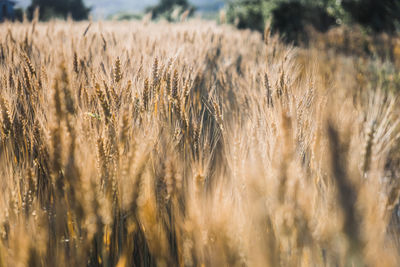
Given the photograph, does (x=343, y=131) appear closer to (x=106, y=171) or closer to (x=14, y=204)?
(x=106, y=171)

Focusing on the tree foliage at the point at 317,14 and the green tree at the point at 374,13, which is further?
the tree foliage at the point at 317,14

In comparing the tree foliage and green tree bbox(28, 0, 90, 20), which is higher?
green tree bbox(28, 0, 90, 20)

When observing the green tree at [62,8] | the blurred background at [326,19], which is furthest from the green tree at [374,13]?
the green tree at [62,8]

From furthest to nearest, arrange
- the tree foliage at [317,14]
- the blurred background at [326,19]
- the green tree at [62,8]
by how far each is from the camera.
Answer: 1. the green tree at [62,8]
2. the tree foliage at [317,14]
3. the blurred background at [326,19]

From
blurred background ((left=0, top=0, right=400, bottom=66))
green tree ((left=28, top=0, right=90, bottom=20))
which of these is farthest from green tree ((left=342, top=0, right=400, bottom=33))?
green tree ((left=28, top=0, right=90, bottom=20))

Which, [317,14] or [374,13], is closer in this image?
[374,13]

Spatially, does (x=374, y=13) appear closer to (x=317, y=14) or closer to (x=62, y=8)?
(x=317, y=14)

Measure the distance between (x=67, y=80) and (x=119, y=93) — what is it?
41 centimetres

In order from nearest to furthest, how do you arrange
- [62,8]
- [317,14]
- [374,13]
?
[374,13] < [317,14] < [62,8]

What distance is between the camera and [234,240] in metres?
0.67

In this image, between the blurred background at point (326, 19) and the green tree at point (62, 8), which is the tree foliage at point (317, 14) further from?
the green tree at point (62, 8)

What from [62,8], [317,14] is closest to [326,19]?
[317,14]

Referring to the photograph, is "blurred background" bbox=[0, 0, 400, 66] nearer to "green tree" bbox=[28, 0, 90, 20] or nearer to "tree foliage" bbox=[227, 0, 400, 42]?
"tree foliage" bbox=[227, 0, 400, 42]

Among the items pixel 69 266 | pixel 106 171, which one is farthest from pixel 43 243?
pixel 106 171
